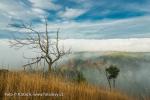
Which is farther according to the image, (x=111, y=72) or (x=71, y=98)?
(x=111, y=72)

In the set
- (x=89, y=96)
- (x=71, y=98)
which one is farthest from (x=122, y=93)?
(x=71, y=98)

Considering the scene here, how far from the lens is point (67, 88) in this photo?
40.0 ft

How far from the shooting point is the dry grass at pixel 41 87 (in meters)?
10.2

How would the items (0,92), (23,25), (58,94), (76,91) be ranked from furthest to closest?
(23,25), (76,91), (58,94), (0,92)

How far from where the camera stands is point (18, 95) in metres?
10.1

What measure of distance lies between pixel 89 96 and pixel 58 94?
2145mm

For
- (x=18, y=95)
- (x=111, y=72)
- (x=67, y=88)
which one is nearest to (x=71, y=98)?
(x=67, y=88)

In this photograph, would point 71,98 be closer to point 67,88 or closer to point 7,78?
point 67,88

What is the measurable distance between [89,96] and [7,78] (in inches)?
165

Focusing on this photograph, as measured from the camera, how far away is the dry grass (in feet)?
33.5

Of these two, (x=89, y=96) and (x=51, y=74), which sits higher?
(x=51, y=74)

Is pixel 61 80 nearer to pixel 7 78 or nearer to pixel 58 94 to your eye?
pixel 58 94

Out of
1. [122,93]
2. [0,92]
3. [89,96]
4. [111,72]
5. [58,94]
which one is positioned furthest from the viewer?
[111,72]

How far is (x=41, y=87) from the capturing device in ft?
36.5
